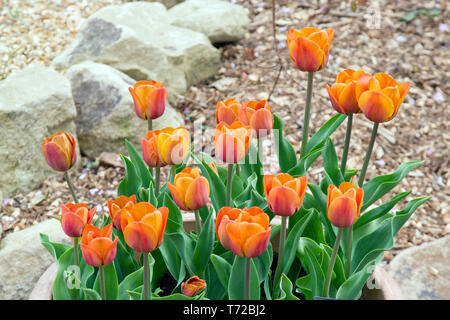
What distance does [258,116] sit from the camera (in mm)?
1305

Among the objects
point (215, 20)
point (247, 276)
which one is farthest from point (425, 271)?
point (215, 20)

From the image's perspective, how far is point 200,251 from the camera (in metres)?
1.33

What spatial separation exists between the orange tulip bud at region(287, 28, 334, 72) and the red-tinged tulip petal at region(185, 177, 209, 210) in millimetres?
393

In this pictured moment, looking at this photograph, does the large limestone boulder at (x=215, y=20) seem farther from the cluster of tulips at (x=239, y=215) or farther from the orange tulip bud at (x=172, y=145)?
the orange tulip bud at (x=172, y=145)

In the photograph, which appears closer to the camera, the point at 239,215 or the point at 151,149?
the point at 239,215

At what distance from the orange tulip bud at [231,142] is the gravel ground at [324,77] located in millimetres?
1573

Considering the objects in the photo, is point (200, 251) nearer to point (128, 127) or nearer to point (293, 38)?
point (293, 38)

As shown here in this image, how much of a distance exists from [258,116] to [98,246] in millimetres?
476

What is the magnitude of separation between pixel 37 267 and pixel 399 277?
1.37 metres

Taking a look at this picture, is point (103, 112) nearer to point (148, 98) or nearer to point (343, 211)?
point (148, 98)

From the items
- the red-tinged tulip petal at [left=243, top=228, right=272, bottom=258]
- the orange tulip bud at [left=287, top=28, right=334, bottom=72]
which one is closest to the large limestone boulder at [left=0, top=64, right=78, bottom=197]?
the orange tulip bud at [left=287, top=28, right=334, bottom=72]

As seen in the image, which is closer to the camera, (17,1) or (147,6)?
(147,6)

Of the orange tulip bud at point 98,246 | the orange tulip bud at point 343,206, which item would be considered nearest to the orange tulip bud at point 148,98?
the orange tulip bud at point 98,246
